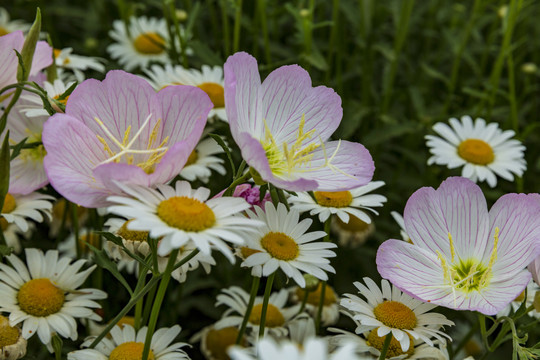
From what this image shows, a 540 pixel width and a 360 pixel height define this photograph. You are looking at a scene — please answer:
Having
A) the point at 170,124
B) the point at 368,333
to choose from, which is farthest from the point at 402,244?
the point at 170,124

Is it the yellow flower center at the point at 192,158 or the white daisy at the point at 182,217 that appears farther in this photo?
the yellow flower center at the point at 192,158

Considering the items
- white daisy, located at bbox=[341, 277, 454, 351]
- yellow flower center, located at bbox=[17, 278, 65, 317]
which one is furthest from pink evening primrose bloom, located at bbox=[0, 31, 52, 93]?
white daisy, located at bbox=[341, 277, 454, 351]

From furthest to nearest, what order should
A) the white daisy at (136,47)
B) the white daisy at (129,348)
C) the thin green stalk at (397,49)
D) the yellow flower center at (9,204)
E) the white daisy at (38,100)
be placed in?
the white daisy at (136,47)
the thin green stalk at (397,49)
the yellow flower center at (9,204)
the white daisy at (38,100)
the white daisy at (129,348)

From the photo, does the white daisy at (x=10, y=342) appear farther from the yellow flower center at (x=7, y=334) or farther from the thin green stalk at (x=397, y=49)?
the thin green stalk at (x=397, y=49)

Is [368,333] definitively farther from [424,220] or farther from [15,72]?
[15,72]

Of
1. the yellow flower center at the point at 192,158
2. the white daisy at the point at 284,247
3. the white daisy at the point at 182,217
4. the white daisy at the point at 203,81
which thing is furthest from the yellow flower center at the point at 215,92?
the white daisy at the point at 182,217

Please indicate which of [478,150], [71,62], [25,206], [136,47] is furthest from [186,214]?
[136,47]
